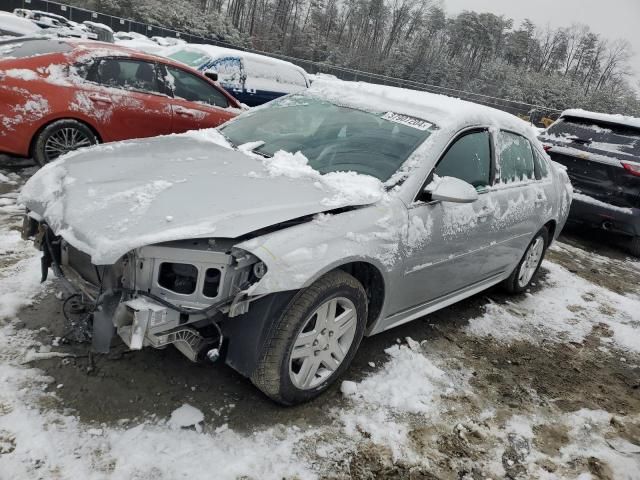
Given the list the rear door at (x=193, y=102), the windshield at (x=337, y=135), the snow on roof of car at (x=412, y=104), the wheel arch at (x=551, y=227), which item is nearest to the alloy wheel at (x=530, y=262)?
the wheel arch at (x=551, y=227)

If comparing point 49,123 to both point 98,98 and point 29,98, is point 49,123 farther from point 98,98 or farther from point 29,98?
point 98,98

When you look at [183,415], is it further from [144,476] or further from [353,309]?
[353,309]

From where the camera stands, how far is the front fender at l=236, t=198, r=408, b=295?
2279 millimetres

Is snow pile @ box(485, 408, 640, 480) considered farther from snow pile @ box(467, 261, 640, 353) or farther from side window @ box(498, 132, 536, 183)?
side window @ box(498, 132, 536, 183)

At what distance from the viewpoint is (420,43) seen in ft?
176

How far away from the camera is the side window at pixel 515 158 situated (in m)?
4.02

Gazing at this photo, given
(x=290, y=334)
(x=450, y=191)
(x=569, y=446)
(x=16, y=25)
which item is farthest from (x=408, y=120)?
(x=16, y=25)

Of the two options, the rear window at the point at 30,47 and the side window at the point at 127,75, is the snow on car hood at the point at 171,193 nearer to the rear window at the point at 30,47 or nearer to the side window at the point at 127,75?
the side window at the point at 127,75

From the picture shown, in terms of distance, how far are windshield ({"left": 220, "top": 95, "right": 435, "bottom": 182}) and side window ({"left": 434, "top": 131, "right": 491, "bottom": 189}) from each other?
0.74 feet

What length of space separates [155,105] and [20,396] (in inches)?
165

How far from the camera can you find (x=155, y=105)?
19.5 feet

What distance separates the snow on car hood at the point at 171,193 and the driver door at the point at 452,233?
40 centimetres

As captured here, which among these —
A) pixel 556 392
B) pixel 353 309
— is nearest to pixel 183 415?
pixel 353 309

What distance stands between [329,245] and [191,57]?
27.4ft
